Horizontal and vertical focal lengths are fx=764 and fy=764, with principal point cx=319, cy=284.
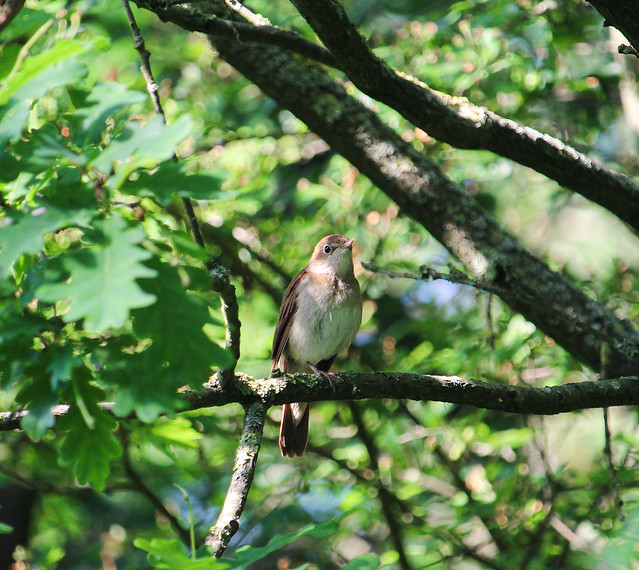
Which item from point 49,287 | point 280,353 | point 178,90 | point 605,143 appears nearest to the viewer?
point 49,287

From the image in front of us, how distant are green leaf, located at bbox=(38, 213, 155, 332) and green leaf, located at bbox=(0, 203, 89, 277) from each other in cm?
8

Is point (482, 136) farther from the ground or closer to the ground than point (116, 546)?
farther from the ground

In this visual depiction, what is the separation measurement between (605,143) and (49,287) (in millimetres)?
7617

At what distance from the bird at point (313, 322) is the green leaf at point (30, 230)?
3.38 meters

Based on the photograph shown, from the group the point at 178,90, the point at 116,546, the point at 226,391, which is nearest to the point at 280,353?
the point at 226,391

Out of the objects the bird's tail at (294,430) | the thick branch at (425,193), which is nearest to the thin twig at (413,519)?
the bird's tail at (294,430)

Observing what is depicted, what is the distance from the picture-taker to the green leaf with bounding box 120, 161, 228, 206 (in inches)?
74.0

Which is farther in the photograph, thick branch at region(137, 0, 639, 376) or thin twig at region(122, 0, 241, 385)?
thick branch at region(137, 0, 639, 376)

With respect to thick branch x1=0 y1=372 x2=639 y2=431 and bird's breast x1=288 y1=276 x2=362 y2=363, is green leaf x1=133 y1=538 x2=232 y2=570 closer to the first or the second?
thick branch x1=0 y1=372 x2=639 y2=431

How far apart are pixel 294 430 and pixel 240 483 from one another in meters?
2.41

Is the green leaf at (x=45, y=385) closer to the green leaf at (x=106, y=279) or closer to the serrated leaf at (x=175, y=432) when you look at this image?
the green leaf at (x=106, y=279)

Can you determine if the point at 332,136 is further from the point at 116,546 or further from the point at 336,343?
the point at 116,546

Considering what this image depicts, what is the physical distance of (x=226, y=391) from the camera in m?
3.06

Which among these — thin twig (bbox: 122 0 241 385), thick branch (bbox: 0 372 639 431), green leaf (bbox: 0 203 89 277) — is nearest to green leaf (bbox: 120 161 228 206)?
green leaf (bbox: 0 203 89 277)
